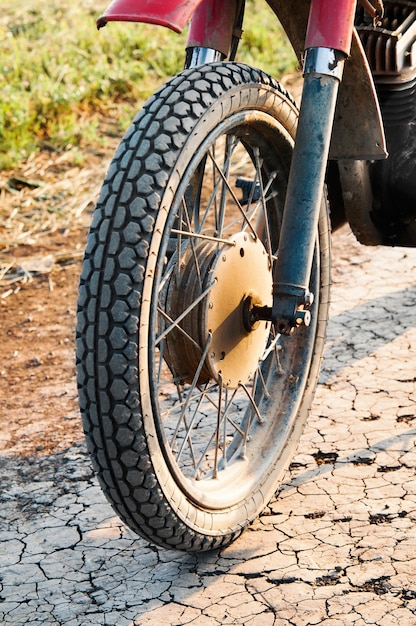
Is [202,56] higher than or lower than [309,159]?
higher

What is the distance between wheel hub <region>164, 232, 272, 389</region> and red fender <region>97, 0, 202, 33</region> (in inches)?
22.4

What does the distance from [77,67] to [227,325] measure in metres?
4.73

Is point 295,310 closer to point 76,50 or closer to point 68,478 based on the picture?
point 68,478

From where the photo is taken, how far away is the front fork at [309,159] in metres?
2.62

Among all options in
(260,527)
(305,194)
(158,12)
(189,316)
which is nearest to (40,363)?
(260,527)

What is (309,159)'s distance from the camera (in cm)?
264

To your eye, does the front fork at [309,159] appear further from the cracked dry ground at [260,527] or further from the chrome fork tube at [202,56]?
the cracked dry ground at [260,527]

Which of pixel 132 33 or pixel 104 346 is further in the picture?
pixel 132 33

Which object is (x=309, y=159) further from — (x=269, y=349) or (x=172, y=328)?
(x=269, y=349)

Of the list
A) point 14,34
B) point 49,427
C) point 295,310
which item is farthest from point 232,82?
point 14,34

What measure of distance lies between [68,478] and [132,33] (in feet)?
16.6

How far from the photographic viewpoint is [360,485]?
3154 millimetres

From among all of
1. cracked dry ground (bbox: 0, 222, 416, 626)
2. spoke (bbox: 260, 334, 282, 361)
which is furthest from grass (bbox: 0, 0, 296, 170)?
spoke (bbox: 260, 334, 282, 361)

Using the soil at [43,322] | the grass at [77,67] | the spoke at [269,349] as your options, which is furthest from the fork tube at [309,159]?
the grass at [77,67]
